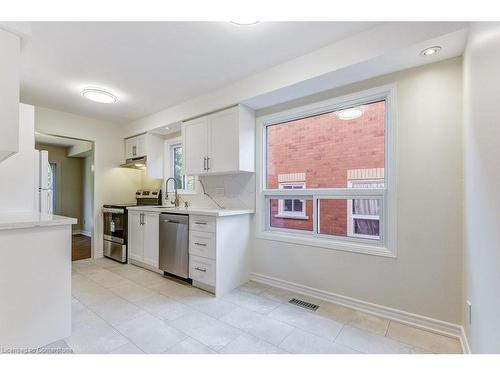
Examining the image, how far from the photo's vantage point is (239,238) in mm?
2867

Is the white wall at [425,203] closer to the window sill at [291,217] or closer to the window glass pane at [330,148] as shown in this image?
the window glass pane at [330,148]

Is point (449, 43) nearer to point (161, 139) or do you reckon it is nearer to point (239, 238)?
point (239, 238)

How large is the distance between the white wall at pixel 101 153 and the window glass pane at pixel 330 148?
304 cm

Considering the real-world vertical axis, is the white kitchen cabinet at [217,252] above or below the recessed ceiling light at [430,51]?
below

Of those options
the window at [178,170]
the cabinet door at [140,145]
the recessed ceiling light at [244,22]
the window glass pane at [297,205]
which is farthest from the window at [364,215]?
the cabinet door at [140,145]

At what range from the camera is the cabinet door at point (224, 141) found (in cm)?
284

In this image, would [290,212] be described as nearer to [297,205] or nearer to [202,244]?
[297,205]

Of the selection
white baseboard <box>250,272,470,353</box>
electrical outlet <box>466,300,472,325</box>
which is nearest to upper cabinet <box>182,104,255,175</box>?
white baseboard <box>250,272,470,353</box>

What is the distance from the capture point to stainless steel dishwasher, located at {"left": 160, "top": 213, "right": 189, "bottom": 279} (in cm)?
285

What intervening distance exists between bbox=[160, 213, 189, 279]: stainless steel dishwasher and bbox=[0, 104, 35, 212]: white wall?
4.67 feet

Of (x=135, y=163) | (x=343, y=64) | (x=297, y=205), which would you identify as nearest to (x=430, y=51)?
(x=343, y=64)

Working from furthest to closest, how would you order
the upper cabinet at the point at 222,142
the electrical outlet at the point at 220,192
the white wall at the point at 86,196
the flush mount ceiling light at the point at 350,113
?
the white wall at the point at 86,196, the electrical outlet at the point at 220,192, the upper cabinet at the point at 222,142, the flush mount ceiling light at the point at 350,113

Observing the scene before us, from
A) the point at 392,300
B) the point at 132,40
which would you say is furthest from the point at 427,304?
the point at 132,40

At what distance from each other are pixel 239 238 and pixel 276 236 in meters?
0.45
